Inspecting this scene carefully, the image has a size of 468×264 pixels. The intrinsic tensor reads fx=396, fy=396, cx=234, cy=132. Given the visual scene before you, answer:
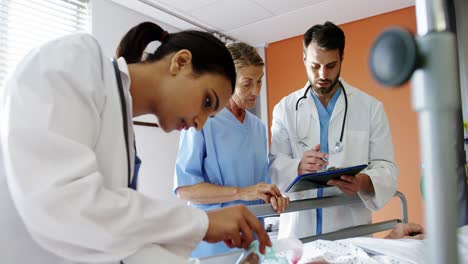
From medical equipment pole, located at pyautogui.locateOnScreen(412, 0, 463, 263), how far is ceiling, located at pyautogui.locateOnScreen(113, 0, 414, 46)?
3355mm

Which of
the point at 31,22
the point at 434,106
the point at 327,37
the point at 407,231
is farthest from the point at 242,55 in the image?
the point at 31,22

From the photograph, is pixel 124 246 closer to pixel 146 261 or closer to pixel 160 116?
pixel 146 261

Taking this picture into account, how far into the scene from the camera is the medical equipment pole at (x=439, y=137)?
37 cm

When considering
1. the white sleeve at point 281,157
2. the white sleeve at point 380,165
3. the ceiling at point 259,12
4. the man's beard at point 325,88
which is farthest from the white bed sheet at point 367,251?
the ceiling at point 259,12

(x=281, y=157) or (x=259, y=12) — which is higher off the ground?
(x=259, y=12)

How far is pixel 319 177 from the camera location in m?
1.40

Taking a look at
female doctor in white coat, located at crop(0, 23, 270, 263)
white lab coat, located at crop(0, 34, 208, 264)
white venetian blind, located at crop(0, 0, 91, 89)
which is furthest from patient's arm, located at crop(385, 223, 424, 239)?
white venetian blind, located at crop(0, 0, 91, 89)

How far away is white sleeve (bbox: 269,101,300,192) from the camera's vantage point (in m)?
1.68

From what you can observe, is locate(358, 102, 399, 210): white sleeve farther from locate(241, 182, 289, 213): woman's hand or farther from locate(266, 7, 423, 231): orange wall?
locate(266, 7, 423, 231): orange wall

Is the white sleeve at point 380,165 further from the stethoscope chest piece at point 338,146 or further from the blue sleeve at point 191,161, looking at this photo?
the blue sleeve at point 191,161

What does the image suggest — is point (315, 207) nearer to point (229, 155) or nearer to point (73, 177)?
point (229, 155)

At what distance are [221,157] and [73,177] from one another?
3.60ft

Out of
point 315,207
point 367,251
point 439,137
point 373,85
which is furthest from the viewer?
point 373,85

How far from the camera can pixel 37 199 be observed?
0.59 meters
